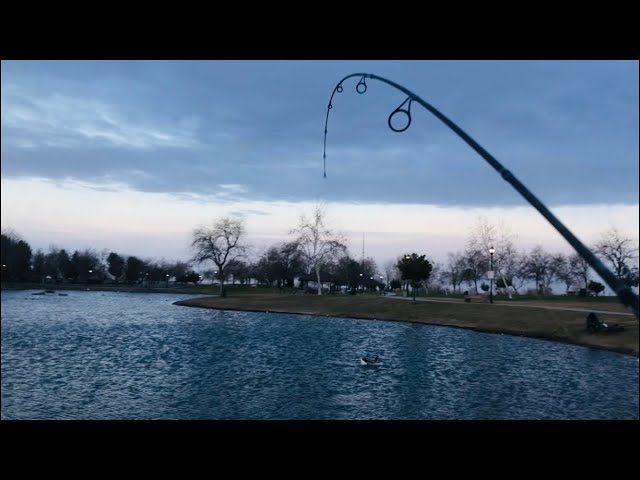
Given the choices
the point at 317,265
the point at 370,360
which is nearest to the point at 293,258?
the point at 317,265

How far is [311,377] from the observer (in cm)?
2088

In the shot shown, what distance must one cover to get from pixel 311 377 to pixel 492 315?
19.9m

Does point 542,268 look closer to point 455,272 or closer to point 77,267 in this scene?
point 455,272

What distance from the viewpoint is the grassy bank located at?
25.0 metres

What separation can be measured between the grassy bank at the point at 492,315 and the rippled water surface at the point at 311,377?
1302mm

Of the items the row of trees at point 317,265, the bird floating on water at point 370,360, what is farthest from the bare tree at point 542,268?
the bird floating on water at point 370,360

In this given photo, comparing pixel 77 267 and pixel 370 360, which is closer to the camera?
pixel 370 360

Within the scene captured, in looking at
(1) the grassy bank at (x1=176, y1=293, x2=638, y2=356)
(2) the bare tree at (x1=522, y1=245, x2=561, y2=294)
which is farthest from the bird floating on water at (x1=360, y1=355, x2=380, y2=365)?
(2) the bare tree at (x1=522, y1=245, x2=561, y2=294)
